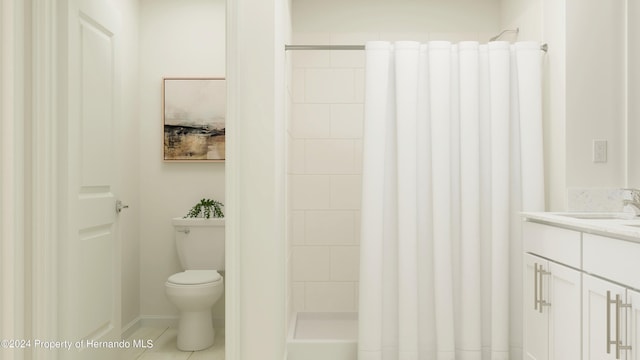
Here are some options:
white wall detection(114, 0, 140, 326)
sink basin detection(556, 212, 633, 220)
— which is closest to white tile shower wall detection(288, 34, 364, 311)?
white wall detection(114, 0, 140, 326)

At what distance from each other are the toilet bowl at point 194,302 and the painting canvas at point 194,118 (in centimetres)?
96

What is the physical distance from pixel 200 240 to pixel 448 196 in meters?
1.88

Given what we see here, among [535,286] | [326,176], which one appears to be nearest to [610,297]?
[535,286]

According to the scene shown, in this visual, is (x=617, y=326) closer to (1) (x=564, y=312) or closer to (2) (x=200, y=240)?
(1) (x=564, y=312)

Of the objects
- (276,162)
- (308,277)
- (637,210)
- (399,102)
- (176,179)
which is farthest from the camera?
(176,179)

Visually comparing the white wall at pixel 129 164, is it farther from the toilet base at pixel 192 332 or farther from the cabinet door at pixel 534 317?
the cabinet door at pixel 534 317

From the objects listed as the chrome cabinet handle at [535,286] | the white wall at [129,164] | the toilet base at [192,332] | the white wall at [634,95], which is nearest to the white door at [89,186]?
the toilet base at [192,332]

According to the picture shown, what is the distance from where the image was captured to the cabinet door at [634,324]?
1524mm

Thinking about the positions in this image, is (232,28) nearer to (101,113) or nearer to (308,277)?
(101,113)

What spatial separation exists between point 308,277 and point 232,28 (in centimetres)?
179

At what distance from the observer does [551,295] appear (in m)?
2.08

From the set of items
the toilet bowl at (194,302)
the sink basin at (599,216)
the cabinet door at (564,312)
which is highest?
the sink basin at (599,216)

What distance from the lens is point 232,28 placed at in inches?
87.4

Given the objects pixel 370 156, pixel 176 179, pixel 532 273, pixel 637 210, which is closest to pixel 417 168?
pixel 370 156
